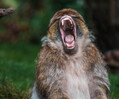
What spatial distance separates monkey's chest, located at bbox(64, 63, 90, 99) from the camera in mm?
5418

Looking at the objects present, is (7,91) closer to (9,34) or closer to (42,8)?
(9,34)

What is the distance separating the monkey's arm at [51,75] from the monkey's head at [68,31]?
165 mm

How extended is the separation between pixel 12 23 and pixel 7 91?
14.3 meters

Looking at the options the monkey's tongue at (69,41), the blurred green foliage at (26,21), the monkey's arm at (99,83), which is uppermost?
the monkey's tongue at (69,41)

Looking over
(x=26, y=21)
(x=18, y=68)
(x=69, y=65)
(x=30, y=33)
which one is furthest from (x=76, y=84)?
(x=26, y=21)

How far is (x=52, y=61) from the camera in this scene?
212 inches

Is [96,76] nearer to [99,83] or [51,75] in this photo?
[99,83]

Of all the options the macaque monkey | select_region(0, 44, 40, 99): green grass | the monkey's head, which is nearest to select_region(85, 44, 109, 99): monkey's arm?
the macaque monkey

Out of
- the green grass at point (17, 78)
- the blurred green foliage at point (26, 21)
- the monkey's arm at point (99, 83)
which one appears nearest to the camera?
the monkey's arm at point (99, 83)

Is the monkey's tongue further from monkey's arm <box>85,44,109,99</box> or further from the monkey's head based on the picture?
monkey's arm <box>85,44,109,99</box>

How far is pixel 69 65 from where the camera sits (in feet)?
17.9

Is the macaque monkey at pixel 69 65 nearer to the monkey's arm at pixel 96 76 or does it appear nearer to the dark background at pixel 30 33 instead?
the monkey's arm at pixel 96 76

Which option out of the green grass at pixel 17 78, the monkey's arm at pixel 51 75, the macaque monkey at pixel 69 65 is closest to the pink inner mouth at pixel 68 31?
the macaque monkey at pixel 69 65

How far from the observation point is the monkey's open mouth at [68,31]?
17.5ft
